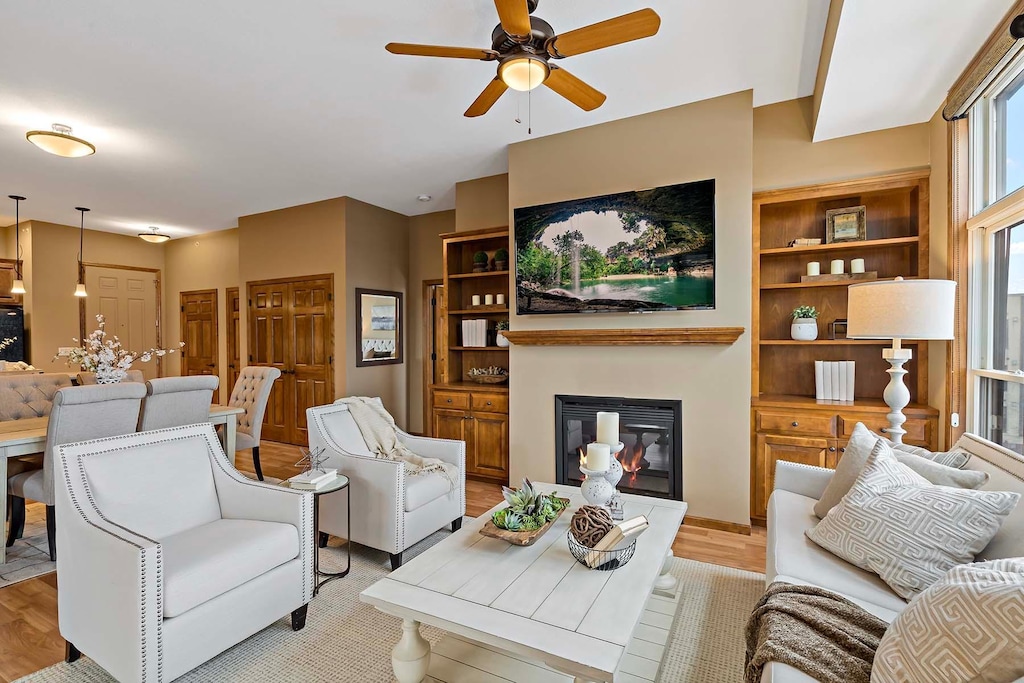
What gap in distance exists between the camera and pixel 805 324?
3.40 metres

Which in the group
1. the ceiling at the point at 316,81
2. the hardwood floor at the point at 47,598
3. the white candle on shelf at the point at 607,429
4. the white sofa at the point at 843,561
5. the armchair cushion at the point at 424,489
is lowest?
the hardwood floor at the point at 47,598

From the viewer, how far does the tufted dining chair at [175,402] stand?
10.5 feet

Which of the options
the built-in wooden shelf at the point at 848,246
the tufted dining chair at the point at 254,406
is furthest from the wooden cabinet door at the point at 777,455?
the tufted dining chair at the point at 254,406

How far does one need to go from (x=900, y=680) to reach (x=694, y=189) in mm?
2913

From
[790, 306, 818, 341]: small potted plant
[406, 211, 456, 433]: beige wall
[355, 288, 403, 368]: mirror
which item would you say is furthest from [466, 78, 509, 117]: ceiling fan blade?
[406, 211, 456, 433]: beige wall

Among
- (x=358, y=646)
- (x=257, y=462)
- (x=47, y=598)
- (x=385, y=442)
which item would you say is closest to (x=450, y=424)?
(x=385, y=442)

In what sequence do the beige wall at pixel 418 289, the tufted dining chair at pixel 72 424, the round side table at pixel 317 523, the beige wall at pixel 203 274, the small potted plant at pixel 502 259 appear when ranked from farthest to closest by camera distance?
1. the beige wall at pixel 203 274
2. the beige wall at pixel 418 289
3. the small potted plant at pixel 502 259
4. the tufted dining chair at pixel 72 424
5. the round side table at pixel 317 523

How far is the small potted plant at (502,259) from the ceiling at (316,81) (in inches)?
30.4

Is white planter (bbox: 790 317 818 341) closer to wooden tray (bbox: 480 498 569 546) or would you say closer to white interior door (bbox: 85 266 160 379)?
wooden tray (bbox: 480 498 569 546)

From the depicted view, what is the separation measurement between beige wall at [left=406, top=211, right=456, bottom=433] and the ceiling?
1.37 metres

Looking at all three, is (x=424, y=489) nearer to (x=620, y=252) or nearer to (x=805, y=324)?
(x=620, y=252)

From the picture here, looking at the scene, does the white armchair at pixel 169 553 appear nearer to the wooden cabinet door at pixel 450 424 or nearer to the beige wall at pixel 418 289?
the wooden cabinet door at pixel 450 424

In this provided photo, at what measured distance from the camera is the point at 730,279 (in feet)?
10.7

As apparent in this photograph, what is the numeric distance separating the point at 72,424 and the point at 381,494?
5.78 feet
